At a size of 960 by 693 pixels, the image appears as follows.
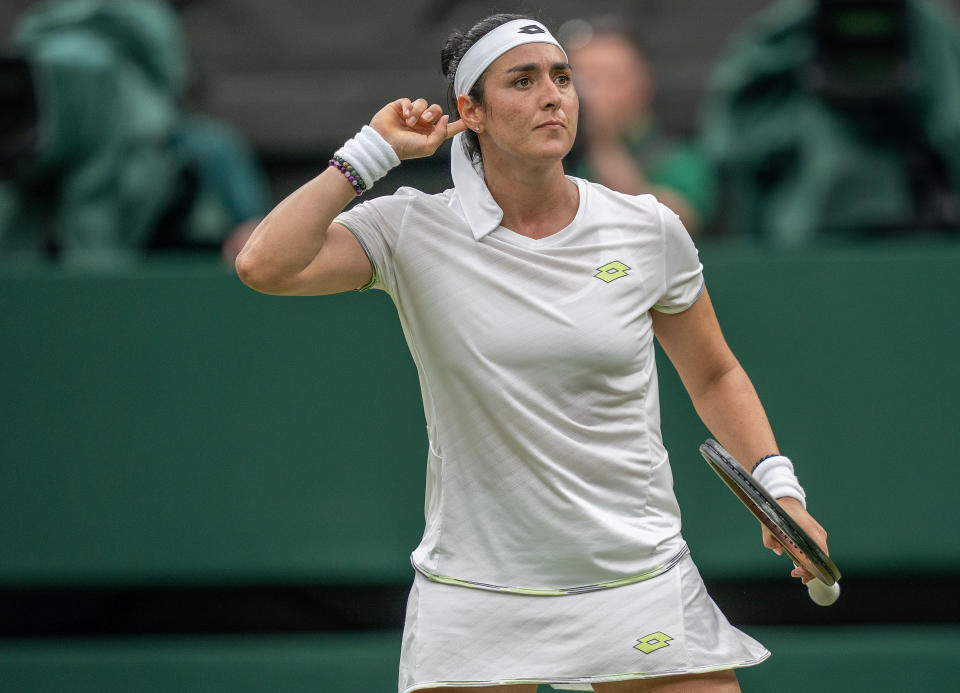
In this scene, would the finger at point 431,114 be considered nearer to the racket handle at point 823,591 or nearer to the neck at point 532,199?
the neck at point 532,199

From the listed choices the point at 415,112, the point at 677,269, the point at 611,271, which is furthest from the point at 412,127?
the point at 677,269

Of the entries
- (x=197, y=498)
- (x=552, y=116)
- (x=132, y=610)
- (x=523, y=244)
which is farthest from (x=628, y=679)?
(x=132, y=610)

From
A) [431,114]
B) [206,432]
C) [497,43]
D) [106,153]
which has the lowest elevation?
[206,432]

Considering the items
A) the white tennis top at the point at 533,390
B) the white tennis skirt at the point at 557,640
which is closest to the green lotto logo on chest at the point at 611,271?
the white tennis top at the point at 533,390

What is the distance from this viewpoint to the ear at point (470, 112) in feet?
7.88

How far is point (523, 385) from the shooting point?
2285mm

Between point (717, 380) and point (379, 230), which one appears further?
point (717, 380)

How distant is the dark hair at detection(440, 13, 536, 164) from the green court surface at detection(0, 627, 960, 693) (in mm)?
2029

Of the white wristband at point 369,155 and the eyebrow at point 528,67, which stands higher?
the eyebrow at point 528,67

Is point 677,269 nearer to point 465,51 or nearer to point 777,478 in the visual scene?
point 777,478

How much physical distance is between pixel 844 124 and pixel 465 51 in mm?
2441

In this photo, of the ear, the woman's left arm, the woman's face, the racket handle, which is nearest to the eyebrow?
the woman's face

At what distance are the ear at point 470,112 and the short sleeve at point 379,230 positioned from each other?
181 millimetres

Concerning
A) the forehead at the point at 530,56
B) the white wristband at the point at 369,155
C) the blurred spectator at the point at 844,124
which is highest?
the blurred spectator at the point at 844,124
